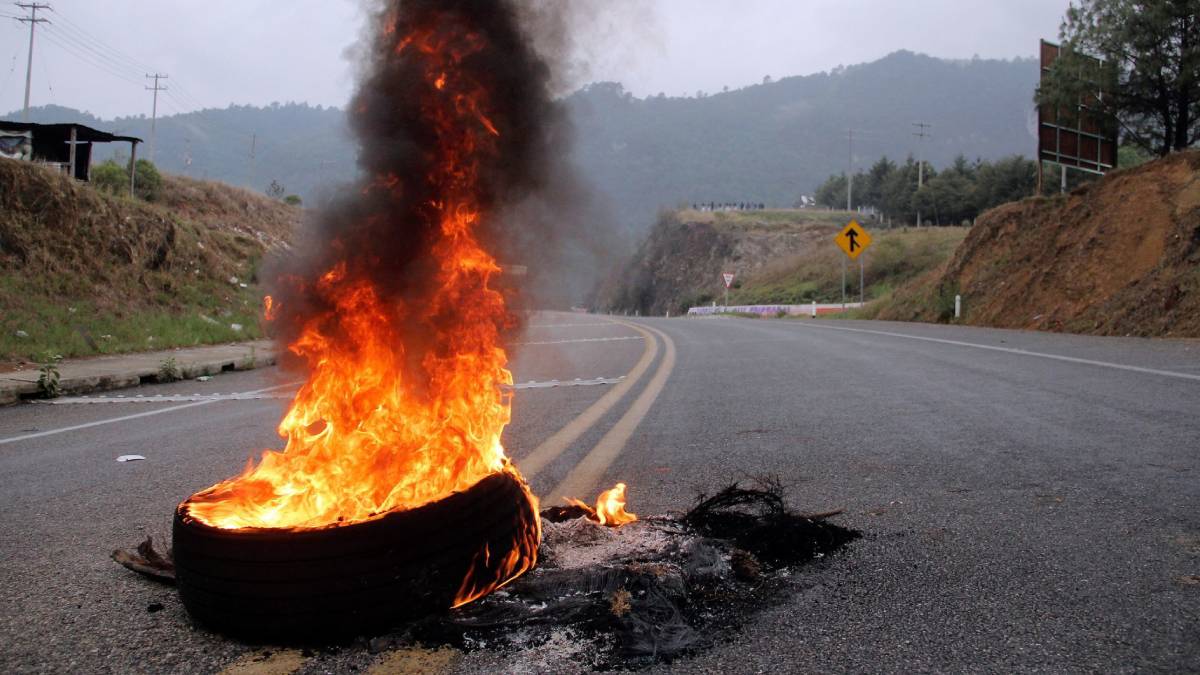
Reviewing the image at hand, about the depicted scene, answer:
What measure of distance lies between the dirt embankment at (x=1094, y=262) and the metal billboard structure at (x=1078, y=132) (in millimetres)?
1660

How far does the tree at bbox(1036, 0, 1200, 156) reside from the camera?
22.8m

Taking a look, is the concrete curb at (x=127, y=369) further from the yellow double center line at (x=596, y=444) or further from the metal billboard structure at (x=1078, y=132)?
the metal billboard structure at (x=1078, y=132)

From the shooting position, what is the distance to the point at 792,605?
249cm

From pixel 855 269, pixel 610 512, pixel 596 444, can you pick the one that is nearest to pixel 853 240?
pixel 855 269

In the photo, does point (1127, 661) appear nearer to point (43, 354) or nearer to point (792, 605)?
point (792, 605)

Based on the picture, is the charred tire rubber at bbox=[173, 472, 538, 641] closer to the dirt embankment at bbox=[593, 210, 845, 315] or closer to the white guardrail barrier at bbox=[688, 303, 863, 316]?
the white guardrail barrier at bbox=[688, 303, 863, 316]

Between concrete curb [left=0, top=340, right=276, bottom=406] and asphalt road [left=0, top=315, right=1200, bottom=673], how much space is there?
1.25m

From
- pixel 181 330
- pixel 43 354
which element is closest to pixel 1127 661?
pixel 43 354

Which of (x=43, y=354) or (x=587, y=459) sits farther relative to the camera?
(x=43, y=354)

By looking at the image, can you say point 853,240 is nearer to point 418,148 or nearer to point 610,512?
point 610,512

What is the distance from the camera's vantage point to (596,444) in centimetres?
539

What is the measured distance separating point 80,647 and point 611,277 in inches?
118

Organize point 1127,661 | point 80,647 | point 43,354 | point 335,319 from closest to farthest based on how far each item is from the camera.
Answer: point 1127,661, point 80,647, point 335,319, point 43,354

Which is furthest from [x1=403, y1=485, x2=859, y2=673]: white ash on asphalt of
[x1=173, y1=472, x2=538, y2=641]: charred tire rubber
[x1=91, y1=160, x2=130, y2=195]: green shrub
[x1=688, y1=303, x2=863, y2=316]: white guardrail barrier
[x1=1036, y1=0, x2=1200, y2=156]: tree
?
[x1=688, y1=303, x2=863, y2=316]: white guardrail barrier
